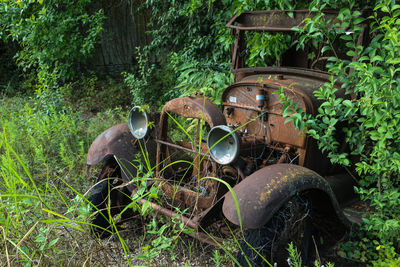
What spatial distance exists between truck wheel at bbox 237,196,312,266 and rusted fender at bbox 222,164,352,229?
0.10 metres

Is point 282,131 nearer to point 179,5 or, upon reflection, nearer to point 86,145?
point 86,145

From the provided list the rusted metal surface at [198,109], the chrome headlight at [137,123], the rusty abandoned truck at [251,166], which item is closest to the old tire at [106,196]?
the rusty abandoned truck at [251,166]

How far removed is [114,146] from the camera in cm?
307

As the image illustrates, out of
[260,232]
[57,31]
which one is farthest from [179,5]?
[260,232]

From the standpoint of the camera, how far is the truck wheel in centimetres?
212

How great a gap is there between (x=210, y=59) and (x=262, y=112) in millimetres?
3350

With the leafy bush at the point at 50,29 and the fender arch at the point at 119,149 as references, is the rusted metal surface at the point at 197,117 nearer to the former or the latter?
the fender arch at the point at 119,149

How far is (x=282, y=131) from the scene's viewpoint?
2.75 meters

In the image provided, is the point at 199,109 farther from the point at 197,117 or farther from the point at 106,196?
the point at 106,196

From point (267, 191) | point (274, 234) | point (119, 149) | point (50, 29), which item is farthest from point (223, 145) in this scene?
point (50, 29)

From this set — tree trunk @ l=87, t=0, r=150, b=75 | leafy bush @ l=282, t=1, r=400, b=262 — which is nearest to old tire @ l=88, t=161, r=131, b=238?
leafy bush @ l=282, t=1, r=400, b=262

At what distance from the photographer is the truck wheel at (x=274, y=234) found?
6.94 feet

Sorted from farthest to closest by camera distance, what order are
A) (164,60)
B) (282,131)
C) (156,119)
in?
(164,60), (156,119), (282,131)

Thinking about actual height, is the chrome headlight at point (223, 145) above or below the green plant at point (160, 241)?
above
